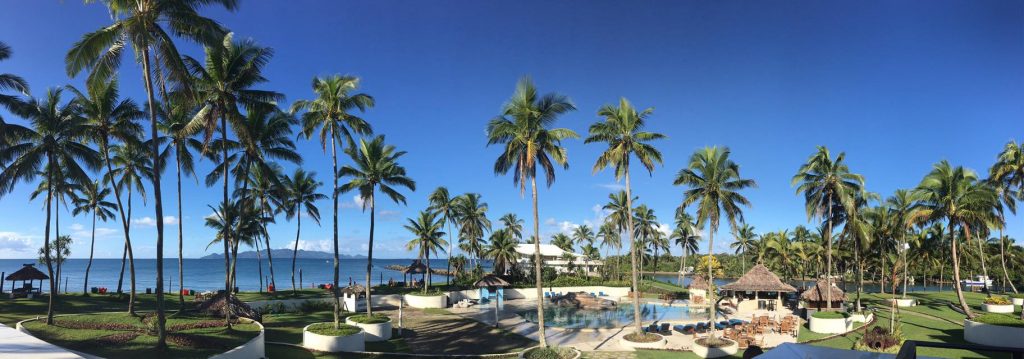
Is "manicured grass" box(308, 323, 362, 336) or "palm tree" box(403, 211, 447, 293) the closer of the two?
"manicured grass" box(308, 323, 362, 336)

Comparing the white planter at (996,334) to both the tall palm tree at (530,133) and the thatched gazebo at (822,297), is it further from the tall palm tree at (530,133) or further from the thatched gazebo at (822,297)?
the tall palm tree at (530,133)

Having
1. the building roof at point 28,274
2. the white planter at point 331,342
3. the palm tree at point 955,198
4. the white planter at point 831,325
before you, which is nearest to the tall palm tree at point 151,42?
the white planter at point 331,342

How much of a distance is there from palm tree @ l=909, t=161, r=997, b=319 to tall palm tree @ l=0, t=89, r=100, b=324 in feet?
127

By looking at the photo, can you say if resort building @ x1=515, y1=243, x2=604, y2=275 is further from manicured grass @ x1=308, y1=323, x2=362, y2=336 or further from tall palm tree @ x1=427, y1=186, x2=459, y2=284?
manicured grass @ x1=308, y1=323, x2=362, y2=336

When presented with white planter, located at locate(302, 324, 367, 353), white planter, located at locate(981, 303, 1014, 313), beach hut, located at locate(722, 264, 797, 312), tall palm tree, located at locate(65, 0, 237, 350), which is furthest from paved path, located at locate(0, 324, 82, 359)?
white planter, located at locate(981, 303, 1014, 313)

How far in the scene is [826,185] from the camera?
27547mm

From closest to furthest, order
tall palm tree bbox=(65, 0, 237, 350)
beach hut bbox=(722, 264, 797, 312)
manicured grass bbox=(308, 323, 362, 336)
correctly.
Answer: tall palm tree bbox=(65, 0, 237, 350) < manicured grass bbox=(308, 323, 362, 336) < beach hut bbox=(722, 264, 797, 312)

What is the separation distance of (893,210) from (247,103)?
3859 centimetres

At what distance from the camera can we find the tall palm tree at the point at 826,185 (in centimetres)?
2678

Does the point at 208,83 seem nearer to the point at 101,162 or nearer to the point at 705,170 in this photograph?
the point at 101,162

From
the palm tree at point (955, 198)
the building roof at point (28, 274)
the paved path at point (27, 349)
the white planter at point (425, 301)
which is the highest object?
the palm tree at point (955, 198)

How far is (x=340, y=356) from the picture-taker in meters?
17.3

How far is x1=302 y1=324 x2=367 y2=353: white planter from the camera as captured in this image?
1781cm

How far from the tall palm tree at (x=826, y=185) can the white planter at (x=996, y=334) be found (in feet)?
23.4
